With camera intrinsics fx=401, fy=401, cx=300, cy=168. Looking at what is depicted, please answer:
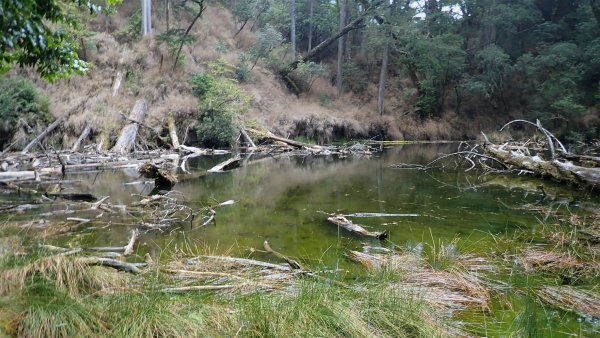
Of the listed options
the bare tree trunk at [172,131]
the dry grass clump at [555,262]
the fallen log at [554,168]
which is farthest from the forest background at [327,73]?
the dry grass clump at [555,262]

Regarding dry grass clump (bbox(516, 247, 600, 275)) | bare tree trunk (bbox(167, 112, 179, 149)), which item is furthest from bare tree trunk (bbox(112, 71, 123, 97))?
dry grass clump (bbox(516, 247, 600, 275))

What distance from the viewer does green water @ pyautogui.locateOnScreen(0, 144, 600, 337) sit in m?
3.89

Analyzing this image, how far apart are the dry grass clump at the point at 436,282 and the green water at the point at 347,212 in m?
0.16

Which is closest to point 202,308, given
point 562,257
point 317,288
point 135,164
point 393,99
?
point 317,288

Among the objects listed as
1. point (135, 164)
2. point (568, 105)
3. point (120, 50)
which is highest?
Result: point (120, 50)

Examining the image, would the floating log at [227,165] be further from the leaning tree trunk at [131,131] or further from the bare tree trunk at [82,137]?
the bare tree trunk at [82,137]

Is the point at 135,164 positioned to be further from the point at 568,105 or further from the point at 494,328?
the point at 568,105

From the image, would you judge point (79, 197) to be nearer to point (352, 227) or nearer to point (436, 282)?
point (352, 227)

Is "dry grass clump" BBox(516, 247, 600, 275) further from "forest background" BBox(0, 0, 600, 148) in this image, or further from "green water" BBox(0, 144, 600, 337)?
"forest background" BBox(0, 0, 600, 148)

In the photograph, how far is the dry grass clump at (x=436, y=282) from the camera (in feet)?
10.3

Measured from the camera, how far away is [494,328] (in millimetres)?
2846

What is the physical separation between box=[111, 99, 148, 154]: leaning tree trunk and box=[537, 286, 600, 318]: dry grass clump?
539 inches

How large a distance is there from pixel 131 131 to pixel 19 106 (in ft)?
12.2

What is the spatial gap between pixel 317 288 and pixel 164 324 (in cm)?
99
